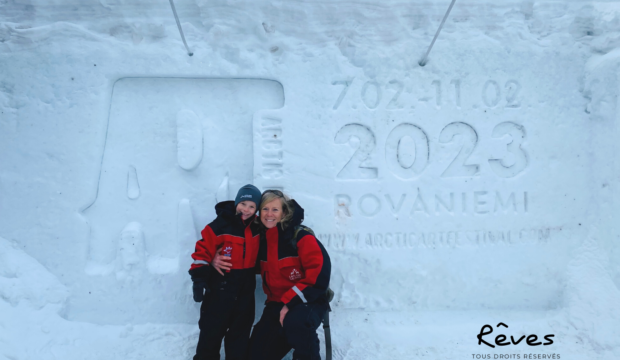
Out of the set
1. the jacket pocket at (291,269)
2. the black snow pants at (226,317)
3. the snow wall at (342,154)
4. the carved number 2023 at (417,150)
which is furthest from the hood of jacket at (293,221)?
the carved number 2023 at (417,150)

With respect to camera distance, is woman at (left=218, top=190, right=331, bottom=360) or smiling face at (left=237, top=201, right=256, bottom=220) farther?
smiling face at (left=237, top=201, right=256, bottom=220)

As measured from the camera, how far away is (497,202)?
2.33m

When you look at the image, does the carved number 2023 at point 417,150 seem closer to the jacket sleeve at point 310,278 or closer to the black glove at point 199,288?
the jacket sleeve at point 310,278

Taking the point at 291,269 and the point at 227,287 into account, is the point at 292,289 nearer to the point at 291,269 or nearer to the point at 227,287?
the point at 291,269

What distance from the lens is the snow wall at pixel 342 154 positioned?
7.27 ft

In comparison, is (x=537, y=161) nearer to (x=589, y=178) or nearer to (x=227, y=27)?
(x=589, y=178)

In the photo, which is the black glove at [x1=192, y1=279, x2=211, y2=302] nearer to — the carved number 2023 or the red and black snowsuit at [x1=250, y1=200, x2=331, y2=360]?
the red and black snowsuit at [x1=250, y1=200, x2=331, y2=360]

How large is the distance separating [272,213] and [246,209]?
5.4 inches

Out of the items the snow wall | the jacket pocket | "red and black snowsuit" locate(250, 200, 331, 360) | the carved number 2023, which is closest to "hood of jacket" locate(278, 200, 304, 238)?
"red and black snowsuit" locate(250, 200, 331, 360)

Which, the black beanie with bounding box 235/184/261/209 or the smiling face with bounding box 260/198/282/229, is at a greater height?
the black beanie with bounding box 235/184/261/209

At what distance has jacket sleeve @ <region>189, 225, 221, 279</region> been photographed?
182 cm

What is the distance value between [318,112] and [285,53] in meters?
0.42

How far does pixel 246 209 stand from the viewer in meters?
1.86

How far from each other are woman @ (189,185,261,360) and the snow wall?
0.35 metres
